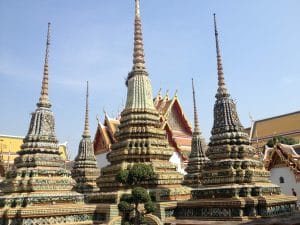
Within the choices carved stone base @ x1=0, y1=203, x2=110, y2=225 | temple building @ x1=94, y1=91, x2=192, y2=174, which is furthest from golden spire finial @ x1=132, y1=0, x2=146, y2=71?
temple building @ x1=94, y1=91, x2=192, y2=174

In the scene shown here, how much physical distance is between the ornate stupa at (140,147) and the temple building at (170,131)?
10643 millimetres

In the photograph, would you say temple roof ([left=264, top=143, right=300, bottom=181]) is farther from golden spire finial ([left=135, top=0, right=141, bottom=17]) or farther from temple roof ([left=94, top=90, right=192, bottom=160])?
golden spire finial ([left=135, top=0, right=141, bottom=17])

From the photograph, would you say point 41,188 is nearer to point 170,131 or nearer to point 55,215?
point 55,215

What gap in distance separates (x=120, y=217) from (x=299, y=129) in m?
27.9

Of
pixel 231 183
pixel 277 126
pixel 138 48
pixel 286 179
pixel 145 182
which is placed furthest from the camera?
pixel 277 126

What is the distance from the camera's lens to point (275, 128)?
36.2 m

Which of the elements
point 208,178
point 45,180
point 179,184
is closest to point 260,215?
point 208,178

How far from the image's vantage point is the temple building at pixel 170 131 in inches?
1057

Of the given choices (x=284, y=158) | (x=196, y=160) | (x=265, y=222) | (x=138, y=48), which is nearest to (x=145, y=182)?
(x=196, y=160)

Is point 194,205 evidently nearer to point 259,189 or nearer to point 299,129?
point 259,189

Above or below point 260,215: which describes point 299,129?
above

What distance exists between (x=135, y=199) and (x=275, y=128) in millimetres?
29900

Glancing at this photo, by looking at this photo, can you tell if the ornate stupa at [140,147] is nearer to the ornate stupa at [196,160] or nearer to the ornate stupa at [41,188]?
the ornate stupa at [41,188]

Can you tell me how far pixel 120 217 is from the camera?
10.5 m
